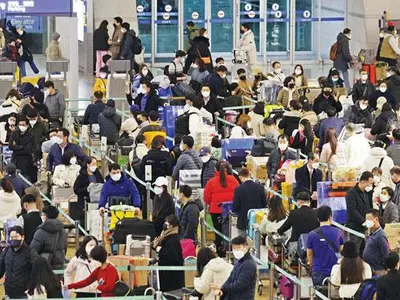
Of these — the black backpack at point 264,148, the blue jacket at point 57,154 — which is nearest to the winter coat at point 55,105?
the blue jacket at point 57,154

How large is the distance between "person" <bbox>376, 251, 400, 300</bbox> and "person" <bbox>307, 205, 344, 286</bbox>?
1729 mm

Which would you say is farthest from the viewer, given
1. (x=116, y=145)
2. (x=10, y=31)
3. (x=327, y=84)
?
(x=10, y=31)

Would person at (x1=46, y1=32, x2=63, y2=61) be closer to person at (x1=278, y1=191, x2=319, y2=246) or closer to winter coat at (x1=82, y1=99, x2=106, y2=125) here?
winter coat at (x1=82, y1=99, x2=106, y2=125)

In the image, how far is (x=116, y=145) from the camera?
1019 inches

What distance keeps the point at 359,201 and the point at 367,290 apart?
11.4ft

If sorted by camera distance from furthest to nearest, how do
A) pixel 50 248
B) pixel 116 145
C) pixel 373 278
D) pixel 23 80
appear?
1. pixel 23 80
2. pixel 116 145
3. pixel 50 248
4. pixel 373 278

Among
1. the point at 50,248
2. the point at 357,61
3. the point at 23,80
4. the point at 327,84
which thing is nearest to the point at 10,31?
the point at 23,80

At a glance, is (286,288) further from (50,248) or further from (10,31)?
(10,31)

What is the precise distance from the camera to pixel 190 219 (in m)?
19.9

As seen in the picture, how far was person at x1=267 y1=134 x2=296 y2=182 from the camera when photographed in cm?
2286

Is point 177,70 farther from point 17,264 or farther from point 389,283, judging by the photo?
point 389,283

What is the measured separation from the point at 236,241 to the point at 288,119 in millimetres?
9476

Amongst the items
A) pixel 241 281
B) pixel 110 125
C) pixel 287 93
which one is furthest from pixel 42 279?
pixel 287 93

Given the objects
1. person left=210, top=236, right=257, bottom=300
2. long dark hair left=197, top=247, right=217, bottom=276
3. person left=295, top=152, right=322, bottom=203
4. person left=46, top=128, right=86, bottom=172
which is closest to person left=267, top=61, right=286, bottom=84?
person left=46, top=128, right=86, bottom=172
